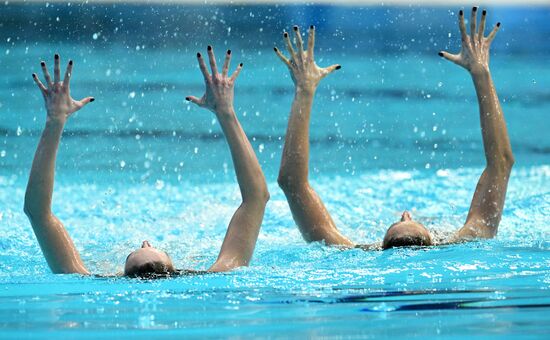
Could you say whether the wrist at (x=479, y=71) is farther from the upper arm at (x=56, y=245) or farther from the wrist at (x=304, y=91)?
the upper arm at (x=56, y=245)

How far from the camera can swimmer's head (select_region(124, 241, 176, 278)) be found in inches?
163

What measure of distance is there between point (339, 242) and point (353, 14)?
6.20 m

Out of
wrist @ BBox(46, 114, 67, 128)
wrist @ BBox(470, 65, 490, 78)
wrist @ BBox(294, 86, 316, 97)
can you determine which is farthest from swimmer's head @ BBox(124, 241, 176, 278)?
wrist @ BBox(470, 65, 490, 78)

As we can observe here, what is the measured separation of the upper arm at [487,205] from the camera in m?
4.99

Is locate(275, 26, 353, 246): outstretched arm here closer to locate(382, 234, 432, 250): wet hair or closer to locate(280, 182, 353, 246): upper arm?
locate(280, 182, 353, 246): upper arm

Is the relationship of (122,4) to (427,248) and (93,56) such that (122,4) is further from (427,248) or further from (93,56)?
(427,248)

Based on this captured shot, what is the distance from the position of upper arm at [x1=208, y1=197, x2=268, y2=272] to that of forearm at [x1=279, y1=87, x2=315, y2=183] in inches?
21.6

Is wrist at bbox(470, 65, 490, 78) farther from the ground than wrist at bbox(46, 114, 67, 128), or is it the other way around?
wrist at bbox(470, 65, 490, 78)

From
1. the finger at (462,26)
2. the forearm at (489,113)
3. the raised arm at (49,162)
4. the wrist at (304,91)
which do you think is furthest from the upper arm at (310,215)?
the raised arm at (49,162)

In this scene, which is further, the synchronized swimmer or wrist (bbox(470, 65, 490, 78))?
wrist (bbox(470, 65, 490, 78))

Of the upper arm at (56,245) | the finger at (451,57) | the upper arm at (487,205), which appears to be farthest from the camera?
the upper arm at (487,205)

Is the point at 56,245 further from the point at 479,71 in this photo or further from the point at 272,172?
the point at 272,172

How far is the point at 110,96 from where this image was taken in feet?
32.2

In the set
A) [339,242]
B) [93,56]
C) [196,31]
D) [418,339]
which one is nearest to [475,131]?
[196,31]
